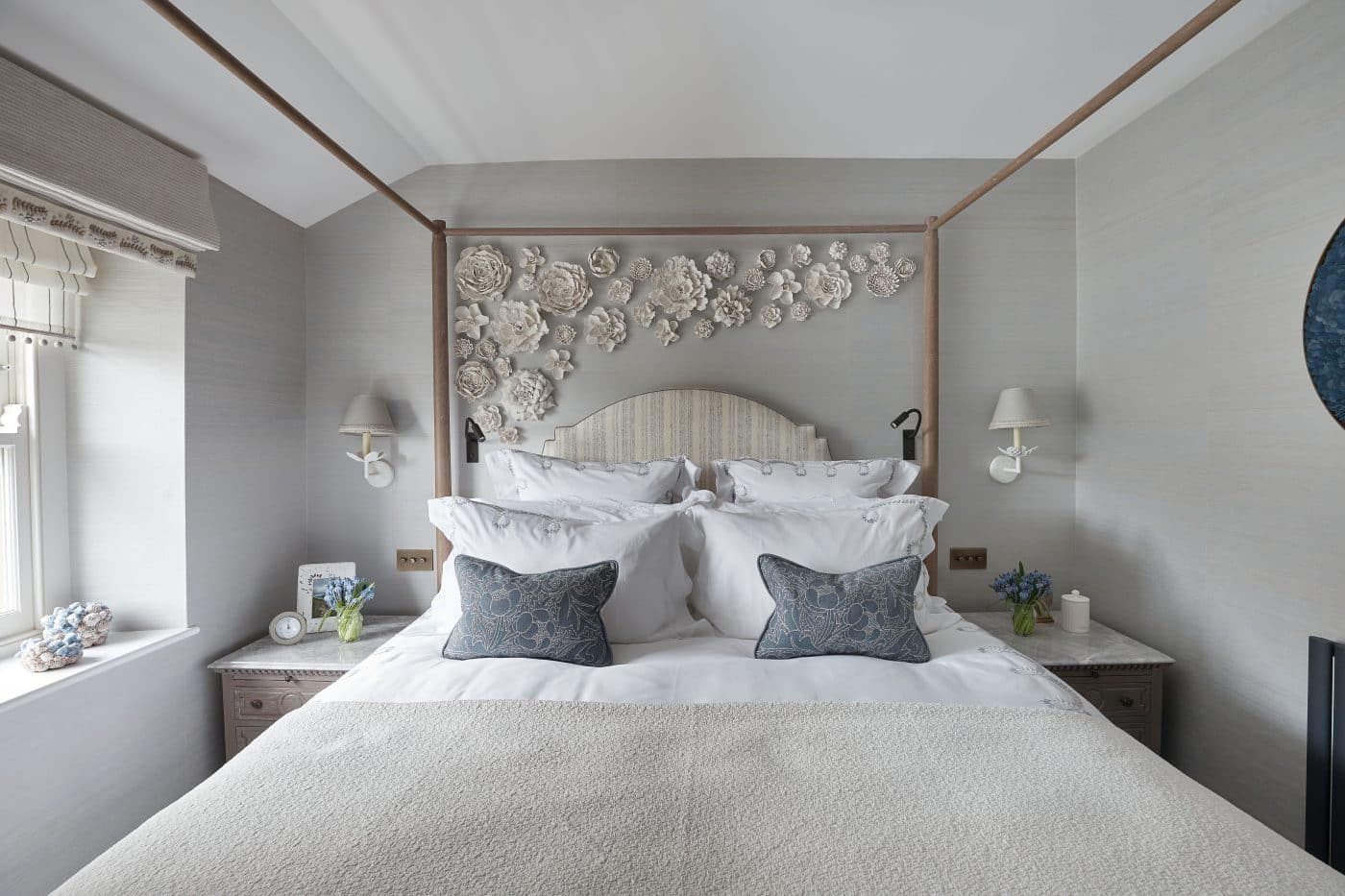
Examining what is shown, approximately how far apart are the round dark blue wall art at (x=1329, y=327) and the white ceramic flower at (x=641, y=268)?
6.70 ft

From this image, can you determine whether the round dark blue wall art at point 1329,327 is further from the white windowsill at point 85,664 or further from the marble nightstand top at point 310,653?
the white windowsill at point 85,664

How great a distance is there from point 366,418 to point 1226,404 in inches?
118

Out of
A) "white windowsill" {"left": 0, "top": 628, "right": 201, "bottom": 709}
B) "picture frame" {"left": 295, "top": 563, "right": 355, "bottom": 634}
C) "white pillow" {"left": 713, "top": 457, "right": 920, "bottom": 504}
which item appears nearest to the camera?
"white windowsill" {"left": 0, "top": 628, "right": 201, "bottom": 709}

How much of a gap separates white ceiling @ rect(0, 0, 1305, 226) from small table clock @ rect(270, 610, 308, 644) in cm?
157

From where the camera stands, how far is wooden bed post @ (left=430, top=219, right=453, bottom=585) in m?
2.39

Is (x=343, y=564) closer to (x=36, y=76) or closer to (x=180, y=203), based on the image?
(x=180, y=203)

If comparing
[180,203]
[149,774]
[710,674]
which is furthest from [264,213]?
[710,674]

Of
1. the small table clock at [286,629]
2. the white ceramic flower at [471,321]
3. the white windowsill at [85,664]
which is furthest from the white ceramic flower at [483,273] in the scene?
the white windowsill at [85,664]

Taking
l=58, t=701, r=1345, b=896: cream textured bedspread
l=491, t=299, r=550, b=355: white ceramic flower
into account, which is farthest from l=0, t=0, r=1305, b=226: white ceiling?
l=58, t=701, r=1345, b=896: cream textured bedspread

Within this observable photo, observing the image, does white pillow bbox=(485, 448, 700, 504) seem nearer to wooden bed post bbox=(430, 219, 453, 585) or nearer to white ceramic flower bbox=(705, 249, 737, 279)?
wooden bed post bbox=(430, 219, 453, 585)

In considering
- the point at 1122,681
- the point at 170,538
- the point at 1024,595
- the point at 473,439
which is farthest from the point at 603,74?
the point at 1122,681

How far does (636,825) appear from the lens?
98 cm

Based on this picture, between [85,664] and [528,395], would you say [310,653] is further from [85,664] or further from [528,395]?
[528,395]

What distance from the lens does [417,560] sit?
2584 millimetres
